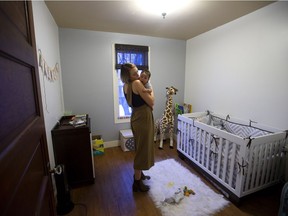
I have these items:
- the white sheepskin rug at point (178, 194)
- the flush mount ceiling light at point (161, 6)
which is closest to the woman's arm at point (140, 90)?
the flush mount ceiling light at point (161, 6)

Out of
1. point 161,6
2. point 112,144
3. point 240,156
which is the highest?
point 161,6

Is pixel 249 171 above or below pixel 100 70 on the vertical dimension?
below

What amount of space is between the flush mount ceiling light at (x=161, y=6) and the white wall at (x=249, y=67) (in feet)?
3.20

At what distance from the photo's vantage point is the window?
113 inches

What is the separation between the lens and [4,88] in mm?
447

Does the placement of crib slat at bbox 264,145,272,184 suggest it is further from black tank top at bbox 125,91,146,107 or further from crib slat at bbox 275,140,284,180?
black tank top at bbox 125,91,146,107

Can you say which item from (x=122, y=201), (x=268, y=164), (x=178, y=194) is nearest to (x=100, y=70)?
(x=122, y=201)

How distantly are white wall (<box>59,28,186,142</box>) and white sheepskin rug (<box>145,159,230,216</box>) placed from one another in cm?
133

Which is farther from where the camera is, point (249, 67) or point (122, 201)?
point (249, 67)

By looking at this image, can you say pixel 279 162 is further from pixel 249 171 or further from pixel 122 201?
pixel 122 201

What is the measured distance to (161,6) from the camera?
180 centimetres

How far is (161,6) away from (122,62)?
131 centimetres

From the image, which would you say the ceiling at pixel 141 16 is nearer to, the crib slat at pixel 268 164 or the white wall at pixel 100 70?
the white wall at pixel 100 70

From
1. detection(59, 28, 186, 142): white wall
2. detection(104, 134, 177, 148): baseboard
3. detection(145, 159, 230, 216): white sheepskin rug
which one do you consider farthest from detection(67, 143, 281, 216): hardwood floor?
Result: detection(59, 28, 186, 142): white wall
